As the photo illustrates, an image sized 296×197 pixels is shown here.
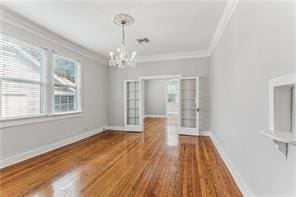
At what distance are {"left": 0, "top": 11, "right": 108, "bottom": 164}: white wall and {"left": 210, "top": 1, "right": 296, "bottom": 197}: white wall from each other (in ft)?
12.9

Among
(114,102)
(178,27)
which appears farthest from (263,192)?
(114,102)

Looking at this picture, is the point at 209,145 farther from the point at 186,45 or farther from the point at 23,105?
the point at 23,105

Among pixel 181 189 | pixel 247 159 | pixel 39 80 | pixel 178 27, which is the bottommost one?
pixel 181 189

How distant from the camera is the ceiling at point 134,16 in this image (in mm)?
2656

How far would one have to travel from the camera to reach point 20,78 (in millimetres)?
3219

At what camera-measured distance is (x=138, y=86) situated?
6.12 m

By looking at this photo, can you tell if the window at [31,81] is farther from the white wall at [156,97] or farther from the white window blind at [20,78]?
the white wall at [156,97]

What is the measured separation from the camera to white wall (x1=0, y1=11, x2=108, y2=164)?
3029mm

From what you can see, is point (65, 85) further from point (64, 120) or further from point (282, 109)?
point (282, 109)

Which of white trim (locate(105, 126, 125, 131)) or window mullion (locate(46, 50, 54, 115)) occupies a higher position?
window mullion (locate(46, 50, 54, 115))

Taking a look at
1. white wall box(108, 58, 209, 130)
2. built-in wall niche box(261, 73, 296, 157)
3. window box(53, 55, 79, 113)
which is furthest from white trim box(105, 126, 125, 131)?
built-in wall niche box(261, 73, 296, 157)

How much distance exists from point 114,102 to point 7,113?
3.69 meters

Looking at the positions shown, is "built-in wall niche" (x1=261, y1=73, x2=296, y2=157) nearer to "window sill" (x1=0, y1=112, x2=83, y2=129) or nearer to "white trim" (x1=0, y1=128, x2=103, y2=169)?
"window sill" (x1=0, y1=112, x2=83, y2=129)

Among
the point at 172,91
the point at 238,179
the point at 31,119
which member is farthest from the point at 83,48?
the point at 172,91
